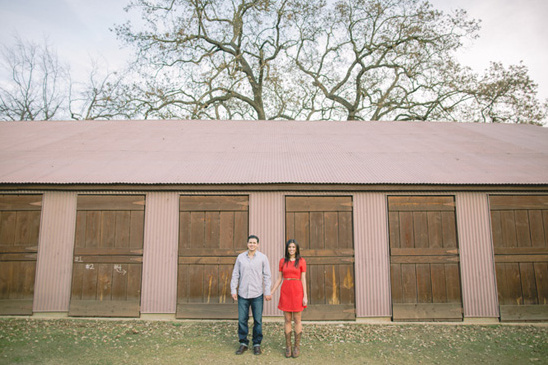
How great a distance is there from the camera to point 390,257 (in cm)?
720

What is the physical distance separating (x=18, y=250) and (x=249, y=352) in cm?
521

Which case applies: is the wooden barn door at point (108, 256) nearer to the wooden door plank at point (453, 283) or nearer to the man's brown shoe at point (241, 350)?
the man's brown shoe at point (241, 350)

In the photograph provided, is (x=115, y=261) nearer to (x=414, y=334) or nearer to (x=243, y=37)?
(x=414, y=334)

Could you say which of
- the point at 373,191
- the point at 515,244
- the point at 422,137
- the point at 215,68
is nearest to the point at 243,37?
the point at 215,68

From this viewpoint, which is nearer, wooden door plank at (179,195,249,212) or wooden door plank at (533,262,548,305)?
wooden door plank at (533,262,548,305)

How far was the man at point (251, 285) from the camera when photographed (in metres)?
5.25

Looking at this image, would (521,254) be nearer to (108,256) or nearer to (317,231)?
(317,231)

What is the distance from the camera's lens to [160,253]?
720cm

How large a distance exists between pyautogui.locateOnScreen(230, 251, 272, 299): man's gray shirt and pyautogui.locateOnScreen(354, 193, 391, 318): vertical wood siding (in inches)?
99.9

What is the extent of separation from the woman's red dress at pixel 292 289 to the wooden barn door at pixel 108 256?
346cm

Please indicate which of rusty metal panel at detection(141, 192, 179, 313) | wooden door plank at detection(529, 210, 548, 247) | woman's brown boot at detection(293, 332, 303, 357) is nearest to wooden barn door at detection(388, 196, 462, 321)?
wooden door plank at detection(529, 210, 548, 247)

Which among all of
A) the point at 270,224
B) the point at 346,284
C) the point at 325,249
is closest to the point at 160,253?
the point at 270,224

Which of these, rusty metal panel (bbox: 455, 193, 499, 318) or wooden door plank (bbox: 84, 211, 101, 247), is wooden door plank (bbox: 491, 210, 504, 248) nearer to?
rusty metal panel (bbox: 455, 193, 499, 318)

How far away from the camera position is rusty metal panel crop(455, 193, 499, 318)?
7.07 m
